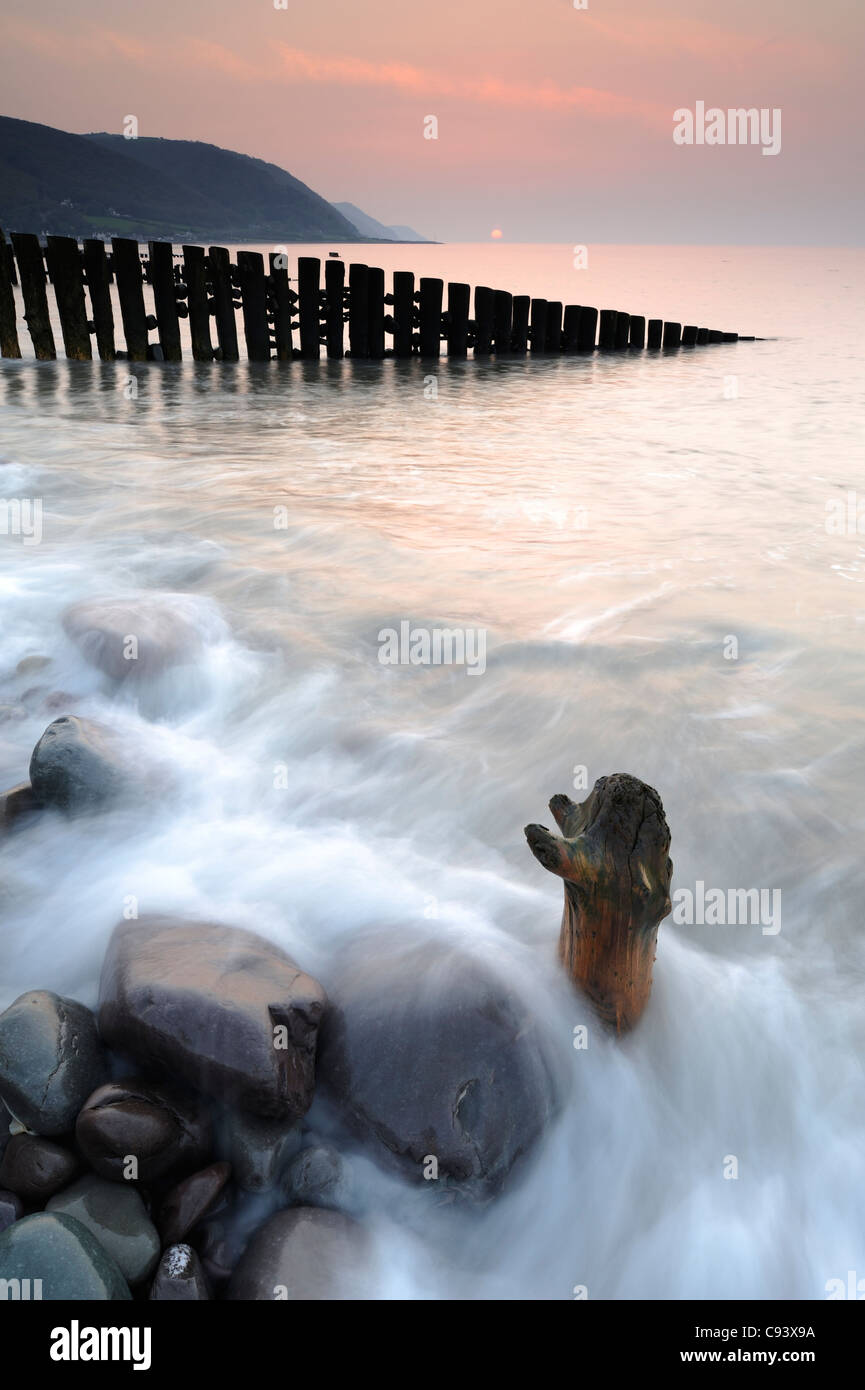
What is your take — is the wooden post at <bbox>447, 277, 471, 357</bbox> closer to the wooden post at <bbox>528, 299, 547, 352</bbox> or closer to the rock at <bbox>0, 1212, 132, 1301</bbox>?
the wooden post at <bbox>528, 299, 547, 352</bbox>

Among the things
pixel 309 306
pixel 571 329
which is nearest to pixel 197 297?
pixel 309 306

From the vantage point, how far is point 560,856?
2215 mm

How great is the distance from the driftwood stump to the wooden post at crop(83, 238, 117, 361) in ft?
45.4

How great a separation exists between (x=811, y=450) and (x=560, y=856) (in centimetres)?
1061

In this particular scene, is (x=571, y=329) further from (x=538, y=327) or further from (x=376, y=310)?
(x=376, y=310)

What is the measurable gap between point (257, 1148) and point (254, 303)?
16139mm

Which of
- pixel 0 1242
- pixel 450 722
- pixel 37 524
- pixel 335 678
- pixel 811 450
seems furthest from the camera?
pixel 811 450

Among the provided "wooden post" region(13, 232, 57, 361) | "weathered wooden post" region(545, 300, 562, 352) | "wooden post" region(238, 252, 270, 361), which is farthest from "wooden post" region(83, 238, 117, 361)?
"weathered wooden post" region(545, 300, 562, 352)

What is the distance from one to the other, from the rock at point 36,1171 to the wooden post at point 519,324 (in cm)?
2076

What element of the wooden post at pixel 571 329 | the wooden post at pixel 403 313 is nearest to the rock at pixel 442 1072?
the wooden post at pixel 403 313

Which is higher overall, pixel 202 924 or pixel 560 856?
pixel 560 856

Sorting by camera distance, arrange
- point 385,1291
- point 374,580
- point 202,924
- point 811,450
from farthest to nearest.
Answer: point 811,450 → point 374,580 → point 202,924 → point 385,1291
